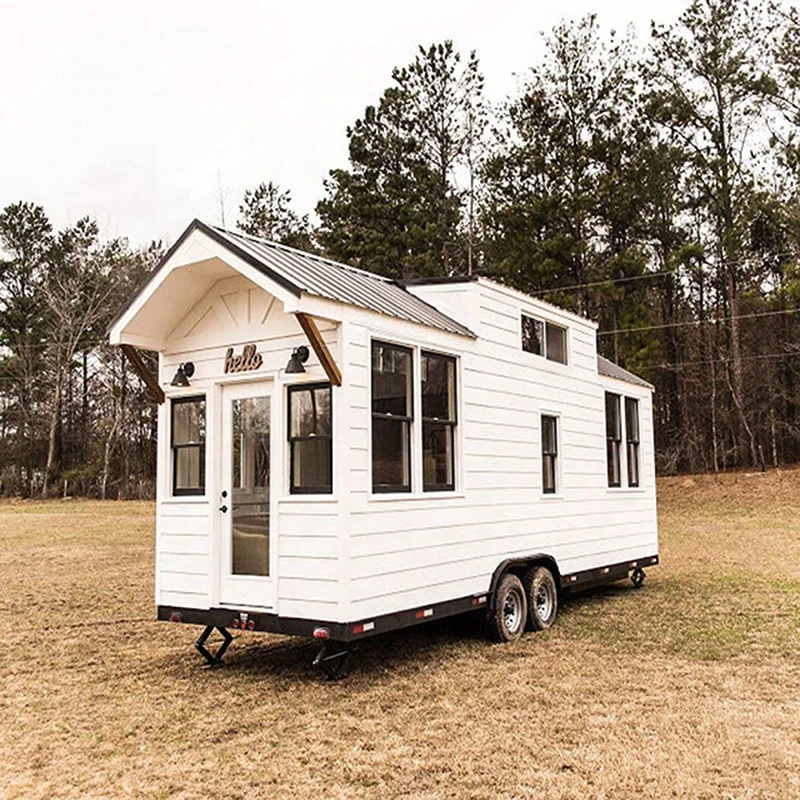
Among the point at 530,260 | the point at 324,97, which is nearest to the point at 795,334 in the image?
the point at 530,260

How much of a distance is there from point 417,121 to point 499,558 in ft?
65.9

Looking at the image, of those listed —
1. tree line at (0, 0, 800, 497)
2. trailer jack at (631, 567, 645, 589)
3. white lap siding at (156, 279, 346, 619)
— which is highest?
tree line at (0, 0, 800, 497)

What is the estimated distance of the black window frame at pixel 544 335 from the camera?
8.64 metres

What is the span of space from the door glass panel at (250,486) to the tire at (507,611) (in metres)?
2.29

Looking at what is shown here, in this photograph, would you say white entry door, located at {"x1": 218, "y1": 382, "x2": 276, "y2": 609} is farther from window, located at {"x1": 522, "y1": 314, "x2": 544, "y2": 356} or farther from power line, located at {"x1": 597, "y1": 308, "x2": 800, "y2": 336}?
power line, located at {"x1": 597, "y1": 308, "x2": 800, "y2": 336}

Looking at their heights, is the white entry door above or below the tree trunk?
below

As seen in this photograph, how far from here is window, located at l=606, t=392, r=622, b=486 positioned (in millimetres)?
10586

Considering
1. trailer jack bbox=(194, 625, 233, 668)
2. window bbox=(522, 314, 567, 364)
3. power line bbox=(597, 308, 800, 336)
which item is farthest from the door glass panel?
power line bbox=(597, 308, 800, 336)

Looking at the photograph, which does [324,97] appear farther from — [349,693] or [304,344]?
[349,693]

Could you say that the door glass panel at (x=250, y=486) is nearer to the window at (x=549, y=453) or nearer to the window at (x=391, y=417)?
the window at (x=391, y=417)

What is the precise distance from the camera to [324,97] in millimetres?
21000

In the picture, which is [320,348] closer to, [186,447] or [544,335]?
[186,447]

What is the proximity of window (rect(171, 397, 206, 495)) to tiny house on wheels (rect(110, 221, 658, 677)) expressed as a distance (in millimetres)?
17

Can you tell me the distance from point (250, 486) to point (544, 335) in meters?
3.96
